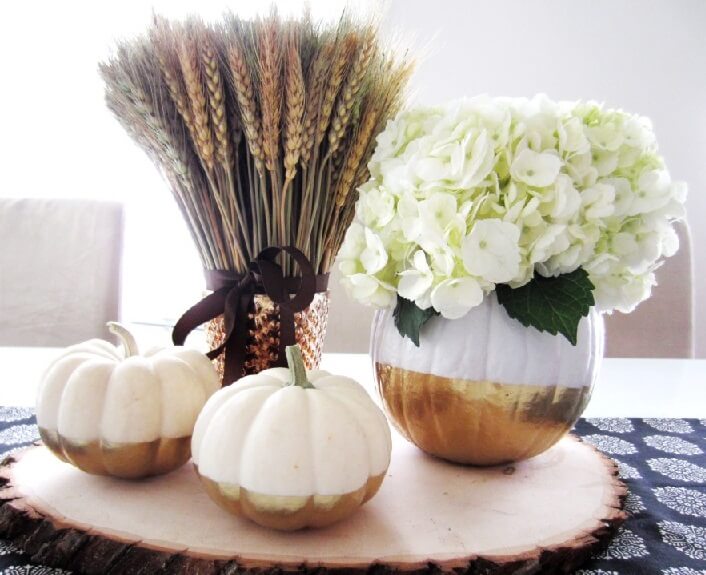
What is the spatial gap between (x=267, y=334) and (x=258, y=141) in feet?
0.63

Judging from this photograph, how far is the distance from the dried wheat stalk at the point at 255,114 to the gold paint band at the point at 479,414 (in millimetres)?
198

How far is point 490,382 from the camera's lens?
1.86 ft

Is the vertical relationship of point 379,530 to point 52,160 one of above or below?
below

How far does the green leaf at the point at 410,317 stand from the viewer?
0.58m

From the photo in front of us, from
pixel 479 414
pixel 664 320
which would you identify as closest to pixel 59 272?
pixel 479 414

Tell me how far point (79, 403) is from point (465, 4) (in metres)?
2.33

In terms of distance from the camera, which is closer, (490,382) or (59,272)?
(490,382)

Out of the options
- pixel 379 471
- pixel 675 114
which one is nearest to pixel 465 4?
pixel 675 114

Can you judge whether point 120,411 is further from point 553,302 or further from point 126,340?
point 553,302

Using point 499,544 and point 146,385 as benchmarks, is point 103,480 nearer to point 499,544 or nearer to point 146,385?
point 146,385

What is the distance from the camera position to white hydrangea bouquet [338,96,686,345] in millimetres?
525

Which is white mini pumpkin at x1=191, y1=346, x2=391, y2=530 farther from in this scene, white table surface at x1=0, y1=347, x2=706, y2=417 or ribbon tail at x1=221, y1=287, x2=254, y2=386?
white table surface at x1=0, y1=347, x2=706, y2=417

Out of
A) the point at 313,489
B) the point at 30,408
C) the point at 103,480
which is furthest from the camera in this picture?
the point at 30,408

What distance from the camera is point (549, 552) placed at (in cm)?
47
